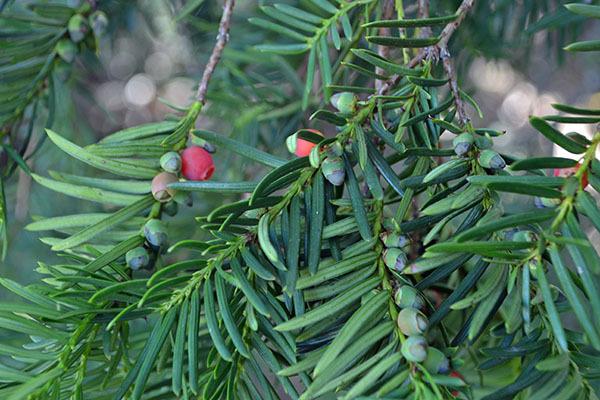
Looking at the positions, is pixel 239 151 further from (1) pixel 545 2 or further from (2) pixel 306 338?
(1) pixel 545 2

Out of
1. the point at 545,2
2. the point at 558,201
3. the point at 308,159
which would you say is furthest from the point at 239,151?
the point at 545,2

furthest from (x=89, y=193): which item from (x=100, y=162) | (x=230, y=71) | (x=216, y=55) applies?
(x=230, y=71)

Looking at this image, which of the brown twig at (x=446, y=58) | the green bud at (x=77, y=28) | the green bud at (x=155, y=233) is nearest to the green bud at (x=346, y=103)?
the brown twig at (x=446, y=58)

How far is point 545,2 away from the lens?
28.8 inches

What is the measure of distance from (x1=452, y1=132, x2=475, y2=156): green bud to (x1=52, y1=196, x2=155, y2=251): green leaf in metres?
0.20

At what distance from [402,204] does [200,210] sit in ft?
2.02

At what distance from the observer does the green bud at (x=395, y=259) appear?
1.11ft

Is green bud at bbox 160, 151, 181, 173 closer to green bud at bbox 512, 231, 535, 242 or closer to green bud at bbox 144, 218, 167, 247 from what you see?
green bud at bbox 144, 218, 167, 247

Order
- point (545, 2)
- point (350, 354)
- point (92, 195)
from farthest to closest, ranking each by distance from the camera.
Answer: point (545, 2), point (92, 195), point (350, 354)

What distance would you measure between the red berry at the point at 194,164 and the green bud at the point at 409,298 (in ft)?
0.57

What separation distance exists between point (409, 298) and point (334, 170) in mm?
78

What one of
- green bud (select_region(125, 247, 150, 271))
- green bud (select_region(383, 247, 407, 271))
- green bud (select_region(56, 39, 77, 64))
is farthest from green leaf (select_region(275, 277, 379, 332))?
green bud (select_region(56, 39, 77, 64))

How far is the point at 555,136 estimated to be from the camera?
0.99ft

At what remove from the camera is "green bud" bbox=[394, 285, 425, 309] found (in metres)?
0.32
